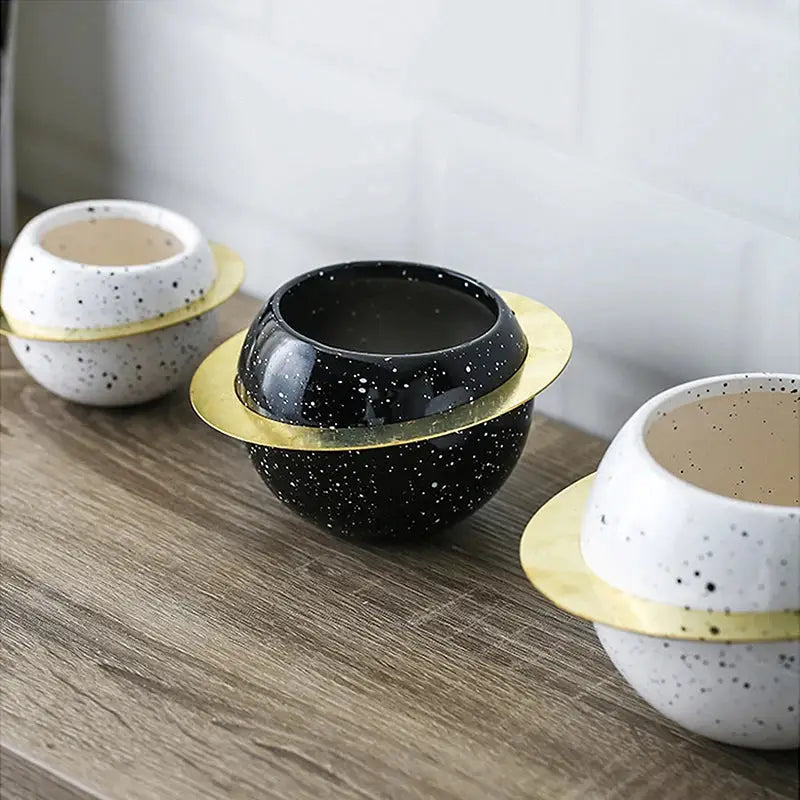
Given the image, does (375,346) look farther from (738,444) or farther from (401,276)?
(738,444)

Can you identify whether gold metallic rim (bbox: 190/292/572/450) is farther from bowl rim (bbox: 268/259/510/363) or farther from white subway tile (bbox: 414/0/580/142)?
A: white subway tile (bbox: 414/0/580/142)

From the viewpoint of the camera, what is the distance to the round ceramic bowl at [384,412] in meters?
0.73

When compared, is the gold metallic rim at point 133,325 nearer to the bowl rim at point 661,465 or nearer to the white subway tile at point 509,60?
the white subway tile at point 509,60

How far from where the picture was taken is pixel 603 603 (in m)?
0.61

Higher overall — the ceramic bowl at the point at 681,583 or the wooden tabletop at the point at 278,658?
the ceramic bowl at the point at 681,583

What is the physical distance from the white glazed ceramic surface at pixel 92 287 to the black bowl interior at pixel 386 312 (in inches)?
3.8

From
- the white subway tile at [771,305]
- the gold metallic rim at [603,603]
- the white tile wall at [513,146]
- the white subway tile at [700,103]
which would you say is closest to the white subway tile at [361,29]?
the white tile wall at [513,146]

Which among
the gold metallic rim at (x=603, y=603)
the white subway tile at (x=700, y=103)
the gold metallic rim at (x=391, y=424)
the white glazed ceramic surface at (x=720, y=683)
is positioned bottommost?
the white glazed ceramic surface at (x=720, y=683)

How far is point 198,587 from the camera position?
2.53 feet

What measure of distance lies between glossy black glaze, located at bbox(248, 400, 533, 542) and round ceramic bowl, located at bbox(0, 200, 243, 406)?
0.48ft

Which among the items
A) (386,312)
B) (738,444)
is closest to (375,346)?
(386,312)

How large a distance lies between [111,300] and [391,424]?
228mm

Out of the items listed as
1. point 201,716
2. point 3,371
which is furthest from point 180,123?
point 201,716

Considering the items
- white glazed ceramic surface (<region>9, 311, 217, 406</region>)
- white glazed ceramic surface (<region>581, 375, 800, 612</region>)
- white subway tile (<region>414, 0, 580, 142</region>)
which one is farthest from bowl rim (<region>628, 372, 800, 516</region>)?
white glazed ceramic surface (<region>9, 311, 217, 406</region>)
